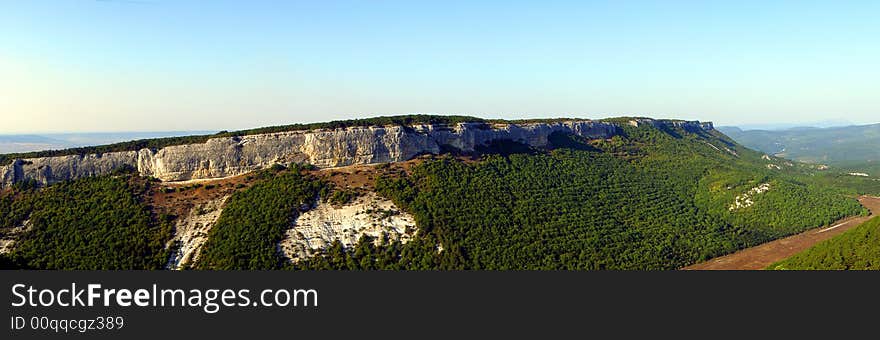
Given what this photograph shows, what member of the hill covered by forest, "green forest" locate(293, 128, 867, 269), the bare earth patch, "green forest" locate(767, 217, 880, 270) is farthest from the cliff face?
"green forest" locate(767, 217, 880, 270)

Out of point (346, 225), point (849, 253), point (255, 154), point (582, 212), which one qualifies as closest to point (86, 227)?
point (255, 154)

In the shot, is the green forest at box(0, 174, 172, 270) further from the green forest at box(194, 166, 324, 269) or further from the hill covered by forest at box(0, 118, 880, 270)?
the green forest at box(194, 166, 324, 269)

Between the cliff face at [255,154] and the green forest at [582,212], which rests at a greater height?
the cliff face at [255,154]

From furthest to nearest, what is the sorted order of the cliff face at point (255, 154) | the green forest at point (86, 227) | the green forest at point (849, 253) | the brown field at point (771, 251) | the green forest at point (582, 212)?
the cliff face at point (255, 154) < the brown field at point (771, 251) < the green forest at point (582, 212) < the green forest at point (86, 227) < the green forest at point (849, 253)

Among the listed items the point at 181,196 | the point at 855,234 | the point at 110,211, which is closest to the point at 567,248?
the point at 855,234

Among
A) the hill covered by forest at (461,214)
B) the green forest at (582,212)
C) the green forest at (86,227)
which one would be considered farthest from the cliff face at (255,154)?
the green forest at (582,212)

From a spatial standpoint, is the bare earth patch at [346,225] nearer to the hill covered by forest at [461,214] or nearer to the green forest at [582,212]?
the hill covered by forest at [461,214]
